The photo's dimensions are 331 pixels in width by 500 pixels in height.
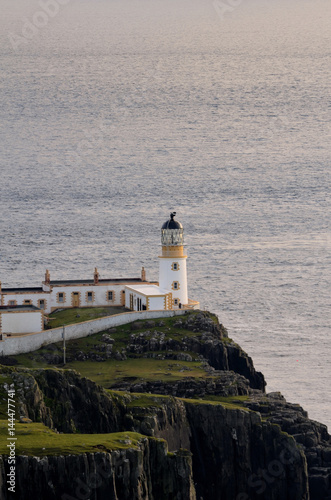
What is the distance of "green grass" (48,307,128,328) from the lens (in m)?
151

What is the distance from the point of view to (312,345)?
183500 mm

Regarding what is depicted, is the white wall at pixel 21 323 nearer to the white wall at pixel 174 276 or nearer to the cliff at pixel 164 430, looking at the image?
the cliff at pixel 164 430

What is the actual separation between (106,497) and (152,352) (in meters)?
44.3

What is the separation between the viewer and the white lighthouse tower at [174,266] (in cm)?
15638

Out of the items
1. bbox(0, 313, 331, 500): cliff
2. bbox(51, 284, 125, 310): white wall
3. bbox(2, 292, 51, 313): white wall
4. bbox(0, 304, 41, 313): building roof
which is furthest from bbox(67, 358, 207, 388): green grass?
bbox(2, 292, 51, 313): white wall

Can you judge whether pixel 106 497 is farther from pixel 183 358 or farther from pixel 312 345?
pixel 312 345

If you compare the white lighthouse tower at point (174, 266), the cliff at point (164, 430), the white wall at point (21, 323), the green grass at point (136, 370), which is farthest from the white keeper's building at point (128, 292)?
the green grass at point (136, 370)

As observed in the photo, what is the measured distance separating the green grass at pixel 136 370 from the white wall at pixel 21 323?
6920mm

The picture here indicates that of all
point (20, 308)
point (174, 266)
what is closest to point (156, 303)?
point (174, 266)

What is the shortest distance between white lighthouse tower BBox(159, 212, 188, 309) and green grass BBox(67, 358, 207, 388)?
1462cm

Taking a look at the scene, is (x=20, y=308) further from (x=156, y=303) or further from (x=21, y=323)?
(x=156, y=303)

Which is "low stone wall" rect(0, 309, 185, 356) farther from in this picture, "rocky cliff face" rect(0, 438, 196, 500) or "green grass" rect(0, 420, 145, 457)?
"rocky cliff face" rect(0, 438, 196, 500)

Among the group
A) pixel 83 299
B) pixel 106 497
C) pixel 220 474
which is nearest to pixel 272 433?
pixel 220 474

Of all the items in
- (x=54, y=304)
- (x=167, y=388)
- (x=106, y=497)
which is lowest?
(x=106, y=497)
